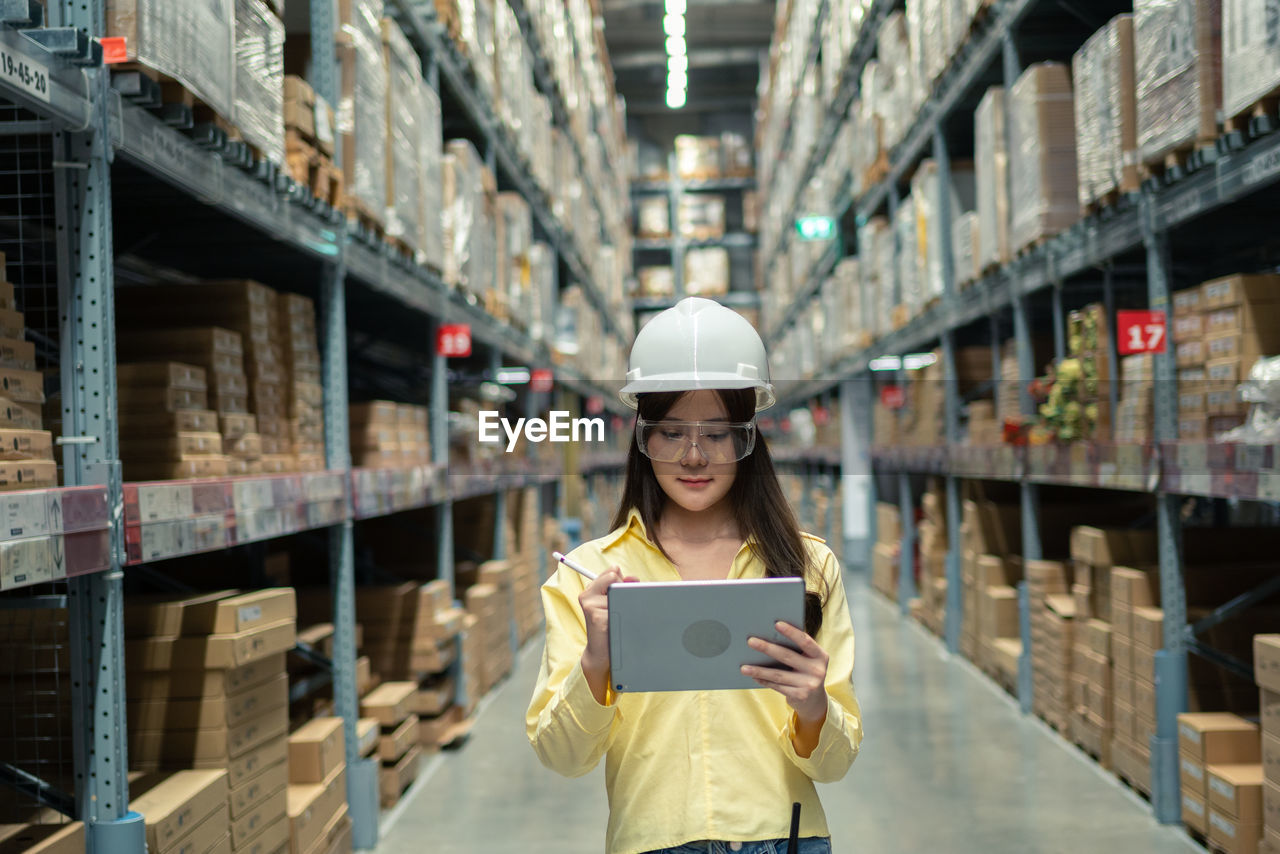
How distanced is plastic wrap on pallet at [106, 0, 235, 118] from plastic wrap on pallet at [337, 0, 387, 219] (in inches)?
44.5

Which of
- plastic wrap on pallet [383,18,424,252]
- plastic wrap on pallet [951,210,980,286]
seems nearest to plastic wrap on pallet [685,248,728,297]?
plastic wrap on pallet [951,210,980,286]

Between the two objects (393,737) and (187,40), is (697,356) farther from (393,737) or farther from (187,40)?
(393,737)

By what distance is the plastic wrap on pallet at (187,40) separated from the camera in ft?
7.93

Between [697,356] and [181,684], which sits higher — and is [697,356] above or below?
above

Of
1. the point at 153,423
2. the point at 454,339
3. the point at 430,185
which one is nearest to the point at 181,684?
the point at 153,423

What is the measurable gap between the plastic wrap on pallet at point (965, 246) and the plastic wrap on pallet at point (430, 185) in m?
3.26

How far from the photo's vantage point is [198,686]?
287 cm

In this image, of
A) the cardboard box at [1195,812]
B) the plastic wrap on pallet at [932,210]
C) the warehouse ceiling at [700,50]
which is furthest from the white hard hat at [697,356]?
the warehouse ceiling at [700,50]

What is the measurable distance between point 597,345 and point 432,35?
7.74m

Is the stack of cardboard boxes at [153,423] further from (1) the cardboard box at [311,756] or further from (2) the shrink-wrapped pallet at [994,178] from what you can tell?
(2) the shrink-wrapped pallet at [994,178]

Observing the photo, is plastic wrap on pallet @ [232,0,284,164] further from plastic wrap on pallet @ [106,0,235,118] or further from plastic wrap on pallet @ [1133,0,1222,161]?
plastic wrap on pallet @ [1133,0,1222,161]

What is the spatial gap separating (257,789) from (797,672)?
2.14 m

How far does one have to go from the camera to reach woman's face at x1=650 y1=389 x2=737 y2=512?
5.74 ft

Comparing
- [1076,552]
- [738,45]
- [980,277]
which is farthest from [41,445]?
[738,45]
